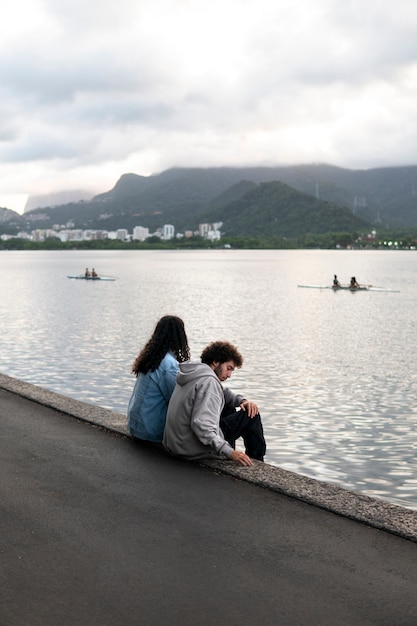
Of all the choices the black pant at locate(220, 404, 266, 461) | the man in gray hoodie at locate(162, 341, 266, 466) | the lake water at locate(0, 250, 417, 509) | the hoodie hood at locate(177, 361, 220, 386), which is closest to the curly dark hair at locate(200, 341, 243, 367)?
the man in gray hoodie at locate(162, 341, 266, 466)

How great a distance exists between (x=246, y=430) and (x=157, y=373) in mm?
1096

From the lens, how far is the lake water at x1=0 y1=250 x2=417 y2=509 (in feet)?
45.6

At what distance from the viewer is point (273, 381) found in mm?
22734

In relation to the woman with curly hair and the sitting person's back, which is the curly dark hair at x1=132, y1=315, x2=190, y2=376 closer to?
the woman with curly hair

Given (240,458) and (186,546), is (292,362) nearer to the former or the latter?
(240,458)

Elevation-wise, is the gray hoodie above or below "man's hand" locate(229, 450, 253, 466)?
above

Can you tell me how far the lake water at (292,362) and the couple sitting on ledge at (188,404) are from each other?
3.28 meters

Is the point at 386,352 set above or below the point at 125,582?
below

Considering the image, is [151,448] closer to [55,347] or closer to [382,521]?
[382,521]

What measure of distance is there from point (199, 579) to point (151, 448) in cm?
→ 371

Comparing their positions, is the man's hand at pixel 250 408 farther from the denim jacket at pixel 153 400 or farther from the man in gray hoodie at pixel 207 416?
the denim jacket at pixel 153 400

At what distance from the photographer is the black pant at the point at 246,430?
343 inches

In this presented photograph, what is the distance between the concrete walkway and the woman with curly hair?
1.10 ft

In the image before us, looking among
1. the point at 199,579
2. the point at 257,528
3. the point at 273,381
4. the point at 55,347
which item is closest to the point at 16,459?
the point at 257,528
